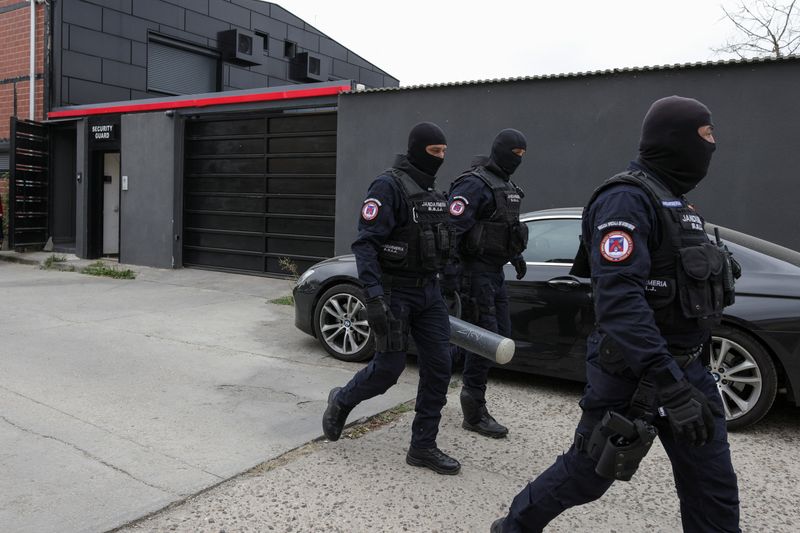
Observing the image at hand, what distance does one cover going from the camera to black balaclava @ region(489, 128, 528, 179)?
436 cm

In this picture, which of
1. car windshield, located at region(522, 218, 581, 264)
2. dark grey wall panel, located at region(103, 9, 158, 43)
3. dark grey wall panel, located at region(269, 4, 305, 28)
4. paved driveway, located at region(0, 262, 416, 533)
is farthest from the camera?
dark grey wall panel, located at region(269, 4, 305, 28)

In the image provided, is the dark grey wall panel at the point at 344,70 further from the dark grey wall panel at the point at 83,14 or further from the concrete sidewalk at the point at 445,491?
the concrete sidewalk at the point at 445,491

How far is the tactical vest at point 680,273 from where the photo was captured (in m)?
2.23

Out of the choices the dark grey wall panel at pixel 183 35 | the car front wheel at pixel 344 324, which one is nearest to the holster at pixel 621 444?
the car front wheel at pixel 344 324

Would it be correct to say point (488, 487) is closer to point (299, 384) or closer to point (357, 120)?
point (299, 384)

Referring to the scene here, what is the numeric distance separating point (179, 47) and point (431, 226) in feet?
48.5

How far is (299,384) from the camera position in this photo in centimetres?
532

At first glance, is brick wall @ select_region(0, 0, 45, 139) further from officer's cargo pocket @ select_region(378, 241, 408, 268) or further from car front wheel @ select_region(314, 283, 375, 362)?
officer's cargo pocket @ select_region(378, 241, 408, 268)

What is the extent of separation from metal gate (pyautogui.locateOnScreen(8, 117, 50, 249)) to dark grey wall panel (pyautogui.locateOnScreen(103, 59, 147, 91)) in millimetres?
1821

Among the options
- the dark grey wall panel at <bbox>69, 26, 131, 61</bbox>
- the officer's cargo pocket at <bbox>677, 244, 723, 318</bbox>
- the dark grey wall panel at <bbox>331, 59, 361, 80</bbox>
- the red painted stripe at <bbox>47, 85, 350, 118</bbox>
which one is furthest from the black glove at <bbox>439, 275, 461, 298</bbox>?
the dark grey wall panel at <bbox>331, 59, 361, 80</bbox>

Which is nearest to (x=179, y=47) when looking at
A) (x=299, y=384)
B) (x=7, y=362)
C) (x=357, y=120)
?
(x=357, y=120)

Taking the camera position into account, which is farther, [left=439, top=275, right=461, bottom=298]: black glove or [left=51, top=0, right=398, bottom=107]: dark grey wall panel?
[left=51, top=0, right=398, bottom=107]: dark grey wall panel

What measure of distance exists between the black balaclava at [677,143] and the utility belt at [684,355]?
0.57 meters

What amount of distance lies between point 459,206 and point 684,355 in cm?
214
